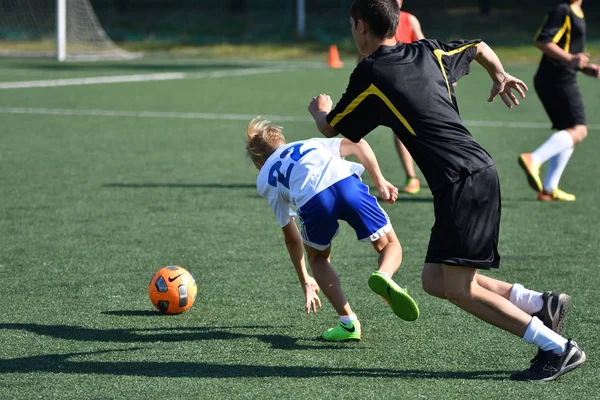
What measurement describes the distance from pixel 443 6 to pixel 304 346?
132 feet

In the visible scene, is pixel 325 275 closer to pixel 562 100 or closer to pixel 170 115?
pixel 562 100

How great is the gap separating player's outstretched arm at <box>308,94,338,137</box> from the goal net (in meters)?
23.9

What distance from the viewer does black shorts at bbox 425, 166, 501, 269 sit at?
427 cm

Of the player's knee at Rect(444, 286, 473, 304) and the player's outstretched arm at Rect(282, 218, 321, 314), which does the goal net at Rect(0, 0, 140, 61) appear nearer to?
the player's outstretched arm at Rect(282, 218, 321, 314)

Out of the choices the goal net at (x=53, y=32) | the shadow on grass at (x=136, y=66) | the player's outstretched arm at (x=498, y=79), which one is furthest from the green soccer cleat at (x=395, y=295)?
the goal net at (x=53, y=32)

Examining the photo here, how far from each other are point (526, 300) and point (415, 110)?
3.95 feet

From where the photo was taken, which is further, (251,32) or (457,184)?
(251,32)

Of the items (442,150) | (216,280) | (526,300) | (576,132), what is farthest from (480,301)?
(576,132)

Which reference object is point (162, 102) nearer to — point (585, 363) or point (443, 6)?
point (585, 363)

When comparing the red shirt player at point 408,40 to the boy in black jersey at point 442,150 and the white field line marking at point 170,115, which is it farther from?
the white field line marking at point 170,115

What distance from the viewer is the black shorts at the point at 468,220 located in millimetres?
4270

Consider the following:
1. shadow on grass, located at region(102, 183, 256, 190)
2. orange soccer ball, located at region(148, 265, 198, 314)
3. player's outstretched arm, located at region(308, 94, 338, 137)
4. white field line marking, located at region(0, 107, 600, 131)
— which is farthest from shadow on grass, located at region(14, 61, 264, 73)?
player's outstretched arm, located at region(308, 94, 338, 137)

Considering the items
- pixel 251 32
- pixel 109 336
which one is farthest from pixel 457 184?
pixel 251 32

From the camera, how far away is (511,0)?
141 ft
